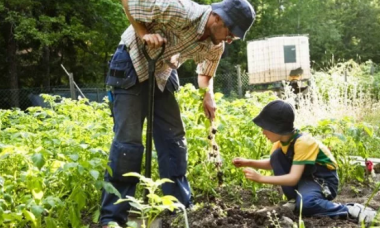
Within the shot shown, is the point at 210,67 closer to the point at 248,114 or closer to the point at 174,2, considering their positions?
the point at 174,2

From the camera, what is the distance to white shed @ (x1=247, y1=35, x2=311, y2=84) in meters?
14.5

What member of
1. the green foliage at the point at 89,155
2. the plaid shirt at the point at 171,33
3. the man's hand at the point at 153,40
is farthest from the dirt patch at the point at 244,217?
the man's hand at the point at 153,40

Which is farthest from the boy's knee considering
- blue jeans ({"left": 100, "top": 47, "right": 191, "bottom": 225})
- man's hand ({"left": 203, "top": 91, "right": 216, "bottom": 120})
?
man's hand ({"left": 203, "top": 91, "right": 216, "bottom": 120})

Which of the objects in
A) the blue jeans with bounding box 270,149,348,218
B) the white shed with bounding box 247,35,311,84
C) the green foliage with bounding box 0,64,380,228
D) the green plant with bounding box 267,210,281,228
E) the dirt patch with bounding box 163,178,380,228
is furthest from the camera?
the white shed with bounding box 247,35,311,84

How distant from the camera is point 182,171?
3.06 meters

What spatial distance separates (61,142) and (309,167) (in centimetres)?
157

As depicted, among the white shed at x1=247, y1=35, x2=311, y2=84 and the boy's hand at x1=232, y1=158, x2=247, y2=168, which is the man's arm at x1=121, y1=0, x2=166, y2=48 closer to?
the boy's hand at x1=232, y1=158, x2=247, y2=168

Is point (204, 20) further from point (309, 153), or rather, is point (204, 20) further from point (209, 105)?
point (309, 153)

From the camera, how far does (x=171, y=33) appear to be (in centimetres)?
277

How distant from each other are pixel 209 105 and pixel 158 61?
0.57 metres

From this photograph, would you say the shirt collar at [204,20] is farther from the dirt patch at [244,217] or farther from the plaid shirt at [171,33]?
the dirt patch at [244,217]

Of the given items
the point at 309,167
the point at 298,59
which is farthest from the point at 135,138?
the point at 298,59

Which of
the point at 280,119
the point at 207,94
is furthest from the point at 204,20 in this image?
the point at 280,119

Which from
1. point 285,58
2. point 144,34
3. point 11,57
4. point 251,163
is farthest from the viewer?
point 11,57
